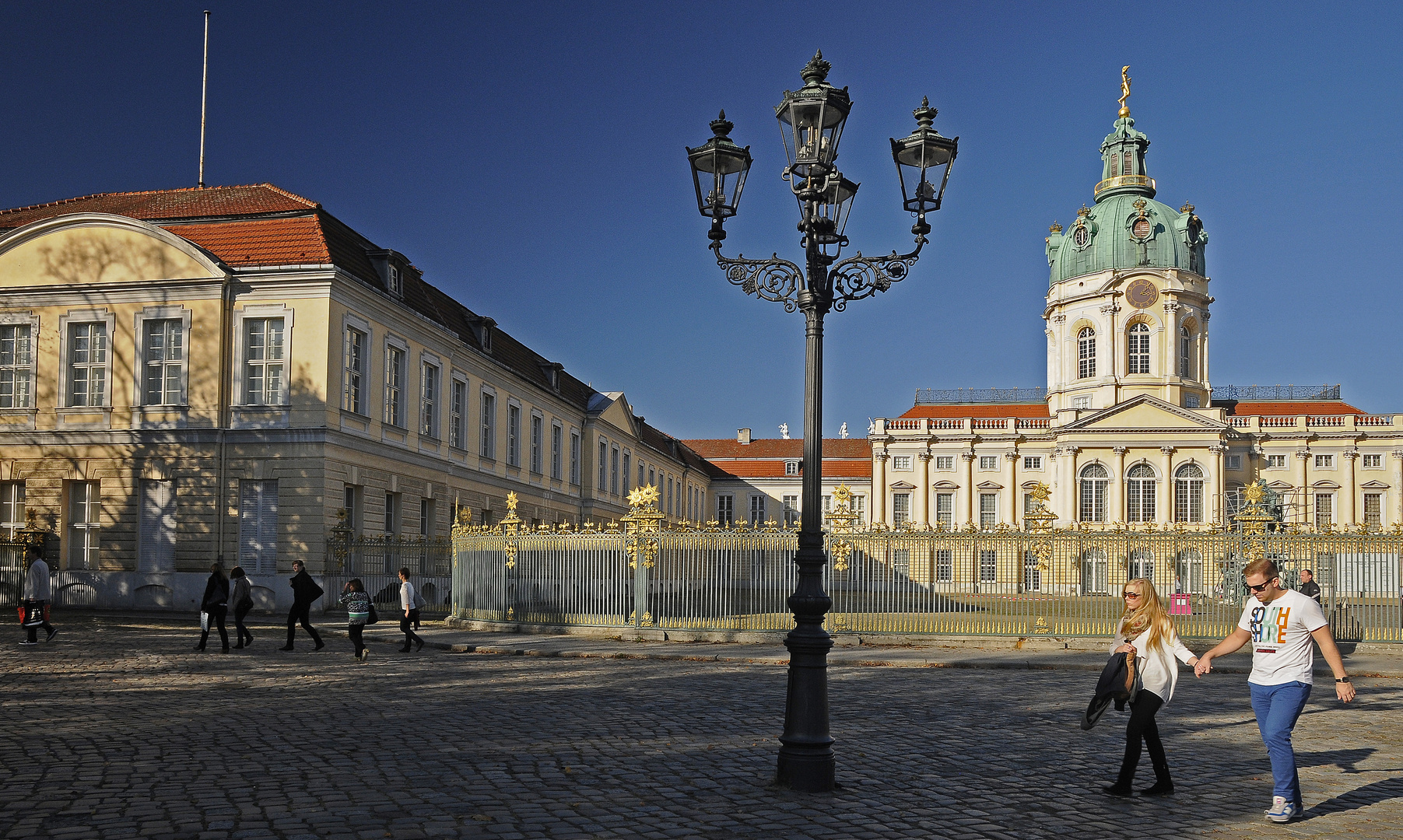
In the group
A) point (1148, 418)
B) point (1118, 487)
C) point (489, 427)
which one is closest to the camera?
point (489, 427)

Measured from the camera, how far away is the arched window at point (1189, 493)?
63.2 metres

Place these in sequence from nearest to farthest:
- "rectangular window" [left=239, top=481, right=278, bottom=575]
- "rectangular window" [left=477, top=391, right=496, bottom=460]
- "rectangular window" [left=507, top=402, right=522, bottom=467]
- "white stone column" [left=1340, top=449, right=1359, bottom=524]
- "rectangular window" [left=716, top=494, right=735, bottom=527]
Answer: "rectangular window" [left=239, top=481, right=278, bottom=575], "rectangular window" [left=477, top=391, right=496, bottom=460], "rectangular window" [left=507, top=402, right=522, bottom=467], "white stone column" [left=1340, top=449, right=1359, bottom=524], "rectangular window" [left=716, top=494, right=735, bottom=527]

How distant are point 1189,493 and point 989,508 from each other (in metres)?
11.4

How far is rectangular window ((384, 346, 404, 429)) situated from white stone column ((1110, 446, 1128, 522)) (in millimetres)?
43948

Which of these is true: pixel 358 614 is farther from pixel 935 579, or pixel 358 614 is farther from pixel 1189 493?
pixel 1189 493

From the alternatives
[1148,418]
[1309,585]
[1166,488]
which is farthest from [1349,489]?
[1309,585]

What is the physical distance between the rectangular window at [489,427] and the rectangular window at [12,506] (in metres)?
14.8

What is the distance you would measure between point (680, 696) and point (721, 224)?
6309 mm

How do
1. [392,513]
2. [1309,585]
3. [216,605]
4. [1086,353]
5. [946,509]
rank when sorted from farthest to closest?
[946,509] → [1086,353] → [392,513] → [1309,585] → [216,605]

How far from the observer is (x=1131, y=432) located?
63.4m

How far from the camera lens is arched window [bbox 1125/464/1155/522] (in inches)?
2502

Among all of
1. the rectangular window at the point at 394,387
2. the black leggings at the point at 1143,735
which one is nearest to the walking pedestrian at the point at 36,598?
the rectangular window at the point at 394,387

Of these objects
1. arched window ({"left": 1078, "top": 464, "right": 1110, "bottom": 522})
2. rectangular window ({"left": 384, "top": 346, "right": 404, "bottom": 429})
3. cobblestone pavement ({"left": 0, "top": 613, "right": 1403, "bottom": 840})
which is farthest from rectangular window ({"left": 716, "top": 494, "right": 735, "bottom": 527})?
cobblestone pavement ({"left": 0, "top": 613, "right": 1403, "bottom": 840})

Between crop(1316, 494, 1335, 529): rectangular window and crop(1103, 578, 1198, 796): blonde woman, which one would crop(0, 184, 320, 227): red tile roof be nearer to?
crop(1103, 578, 1198, 796): blonde woman
